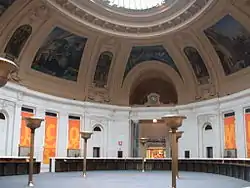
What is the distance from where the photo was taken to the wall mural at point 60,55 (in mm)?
21453

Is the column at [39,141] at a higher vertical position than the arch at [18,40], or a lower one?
lower

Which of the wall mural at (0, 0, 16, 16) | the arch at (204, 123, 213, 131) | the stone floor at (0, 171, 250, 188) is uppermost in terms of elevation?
the wall mural at (0, 0, 16, 16)

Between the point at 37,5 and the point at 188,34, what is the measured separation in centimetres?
961

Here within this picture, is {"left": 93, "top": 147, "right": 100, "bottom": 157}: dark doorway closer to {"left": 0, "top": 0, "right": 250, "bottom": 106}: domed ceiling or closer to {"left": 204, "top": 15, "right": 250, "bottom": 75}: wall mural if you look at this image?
{"left": 0, "top": 0, "right": 250, "bottom": 106}: domed ceiling

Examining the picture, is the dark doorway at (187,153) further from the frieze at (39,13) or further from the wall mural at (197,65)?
the frieze at (39,13)

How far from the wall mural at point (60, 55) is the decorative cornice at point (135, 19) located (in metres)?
1.69

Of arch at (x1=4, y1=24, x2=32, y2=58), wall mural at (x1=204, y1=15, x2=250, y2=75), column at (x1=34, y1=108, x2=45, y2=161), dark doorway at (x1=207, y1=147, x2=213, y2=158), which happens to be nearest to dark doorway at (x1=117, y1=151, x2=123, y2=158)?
column at (x1=34, y1=108, x2=45, y2=161)

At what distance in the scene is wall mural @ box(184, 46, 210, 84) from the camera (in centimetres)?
2352

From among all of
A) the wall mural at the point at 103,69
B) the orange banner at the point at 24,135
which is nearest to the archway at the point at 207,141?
the wall mural at the point at 103,69

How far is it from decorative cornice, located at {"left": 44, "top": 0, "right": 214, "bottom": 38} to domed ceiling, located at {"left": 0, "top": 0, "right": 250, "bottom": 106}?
0.20 feet

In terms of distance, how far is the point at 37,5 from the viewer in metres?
18.5

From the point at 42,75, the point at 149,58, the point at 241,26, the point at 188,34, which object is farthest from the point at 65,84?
the point at 241,26

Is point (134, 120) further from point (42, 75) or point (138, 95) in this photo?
point (42, 75)

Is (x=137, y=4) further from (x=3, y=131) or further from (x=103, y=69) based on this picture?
(x=3, y=131)
